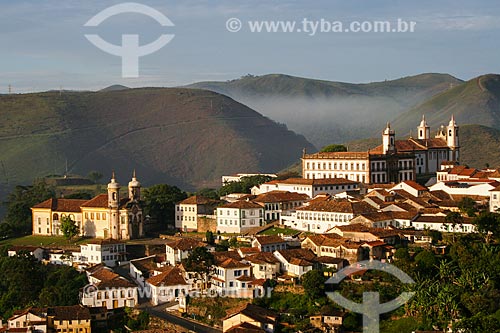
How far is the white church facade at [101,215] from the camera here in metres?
57.0

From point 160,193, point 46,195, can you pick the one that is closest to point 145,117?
point 46,195

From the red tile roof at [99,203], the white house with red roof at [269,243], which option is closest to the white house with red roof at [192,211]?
the red tile roof at [99,203]

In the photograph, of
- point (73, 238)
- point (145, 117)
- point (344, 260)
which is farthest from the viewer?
point (145, 117)

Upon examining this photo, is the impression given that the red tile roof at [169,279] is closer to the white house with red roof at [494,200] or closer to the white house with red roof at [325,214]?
the white house with red roof at [325,214]

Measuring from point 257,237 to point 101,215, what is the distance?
41.5 feet

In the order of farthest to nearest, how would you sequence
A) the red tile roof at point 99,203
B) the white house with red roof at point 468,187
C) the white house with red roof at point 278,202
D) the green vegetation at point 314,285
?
1. the red tile roof at point 99,203
2. the white house with red roof at point 278,202
3. the white house with red roof at point 468,187
4. the green vegetation at point 314,285

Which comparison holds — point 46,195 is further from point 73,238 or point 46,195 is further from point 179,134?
point 179,134

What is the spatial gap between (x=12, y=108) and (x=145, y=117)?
89.4 feet

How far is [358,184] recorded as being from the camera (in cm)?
6062

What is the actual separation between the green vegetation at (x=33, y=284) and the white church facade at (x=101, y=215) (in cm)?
580

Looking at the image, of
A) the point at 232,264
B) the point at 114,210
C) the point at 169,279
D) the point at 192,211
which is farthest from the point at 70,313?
the point at 192,211

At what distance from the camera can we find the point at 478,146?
11444cm

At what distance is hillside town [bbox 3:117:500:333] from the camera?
44250mm

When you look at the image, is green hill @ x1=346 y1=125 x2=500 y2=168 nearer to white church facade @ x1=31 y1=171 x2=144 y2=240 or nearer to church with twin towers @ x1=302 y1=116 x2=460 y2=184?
church with twin towers @ x1=302 y1=116 x2=460 y2=184
